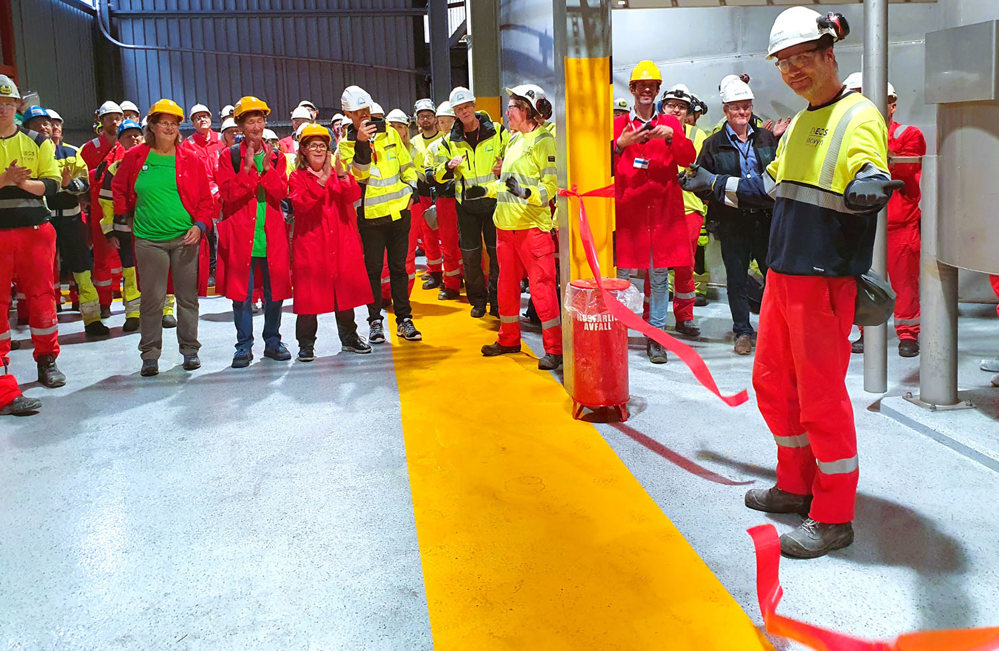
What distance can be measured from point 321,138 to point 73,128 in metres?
12.5

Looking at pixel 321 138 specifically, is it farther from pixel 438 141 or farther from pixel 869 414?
pixel 869 414

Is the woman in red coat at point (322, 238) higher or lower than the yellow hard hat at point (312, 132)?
lower

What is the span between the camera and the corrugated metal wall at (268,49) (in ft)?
61.5

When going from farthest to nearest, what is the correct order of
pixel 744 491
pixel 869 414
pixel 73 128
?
pixel 73 128, pixel 869 414, pixel 744 491

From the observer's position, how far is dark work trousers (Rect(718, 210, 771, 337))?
6.55m

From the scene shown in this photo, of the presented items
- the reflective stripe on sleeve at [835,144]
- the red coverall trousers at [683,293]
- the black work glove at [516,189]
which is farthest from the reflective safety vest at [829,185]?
the red coverall trousers at [683,293]

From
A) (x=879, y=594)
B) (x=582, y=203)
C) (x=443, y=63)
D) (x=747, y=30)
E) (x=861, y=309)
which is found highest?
(x=443, y=63)

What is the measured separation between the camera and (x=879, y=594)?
115 inches

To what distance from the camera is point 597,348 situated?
495 cm

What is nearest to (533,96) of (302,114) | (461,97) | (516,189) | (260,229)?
(516,189)

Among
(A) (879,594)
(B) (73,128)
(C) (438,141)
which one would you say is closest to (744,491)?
(A) (879,594)

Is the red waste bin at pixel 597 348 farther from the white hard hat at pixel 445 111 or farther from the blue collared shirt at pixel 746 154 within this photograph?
the white hard hat at pixel 445 111

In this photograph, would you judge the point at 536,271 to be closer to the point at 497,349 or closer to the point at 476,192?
the point at 497,349

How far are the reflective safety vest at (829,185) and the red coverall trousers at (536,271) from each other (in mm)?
2899
